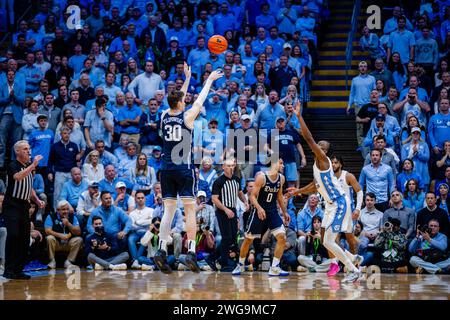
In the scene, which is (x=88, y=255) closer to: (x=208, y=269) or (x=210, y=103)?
(x=208, y=269)

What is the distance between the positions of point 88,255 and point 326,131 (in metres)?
6.97

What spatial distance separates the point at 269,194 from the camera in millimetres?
14328

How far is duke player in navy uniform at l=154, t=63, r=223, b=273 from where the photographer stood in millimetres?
12336

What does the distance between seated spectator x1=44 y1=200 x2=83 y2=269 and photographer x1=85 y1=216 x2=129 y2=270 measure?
1.45 feet

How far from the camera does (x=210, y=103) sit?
18750 millimetres

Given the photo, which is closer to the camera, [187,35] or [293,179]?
[293,179]

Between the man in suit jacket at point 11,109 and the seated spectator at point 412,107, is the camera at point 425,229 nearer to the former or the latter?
the seated spectator at point 412,107

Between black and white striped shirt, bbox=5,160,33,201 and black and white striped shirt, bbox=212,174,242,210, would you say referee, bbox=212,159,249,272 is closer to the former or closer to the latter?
black and white striped shirt, bbox=212,174,242,210

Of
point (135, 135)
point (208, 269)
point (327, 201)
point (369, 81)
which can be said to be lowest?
point (208, 269)

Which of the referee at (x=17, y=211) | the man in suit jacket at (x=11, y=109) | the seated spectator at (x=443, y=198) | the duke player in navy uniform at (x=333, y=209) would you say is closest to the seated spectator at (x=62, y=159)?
the man in suit jacket at (x=11, y=109)

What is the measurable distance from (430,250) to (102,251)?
20.6 ft

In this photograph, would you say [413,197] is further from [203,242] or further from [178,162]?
[178,162]
